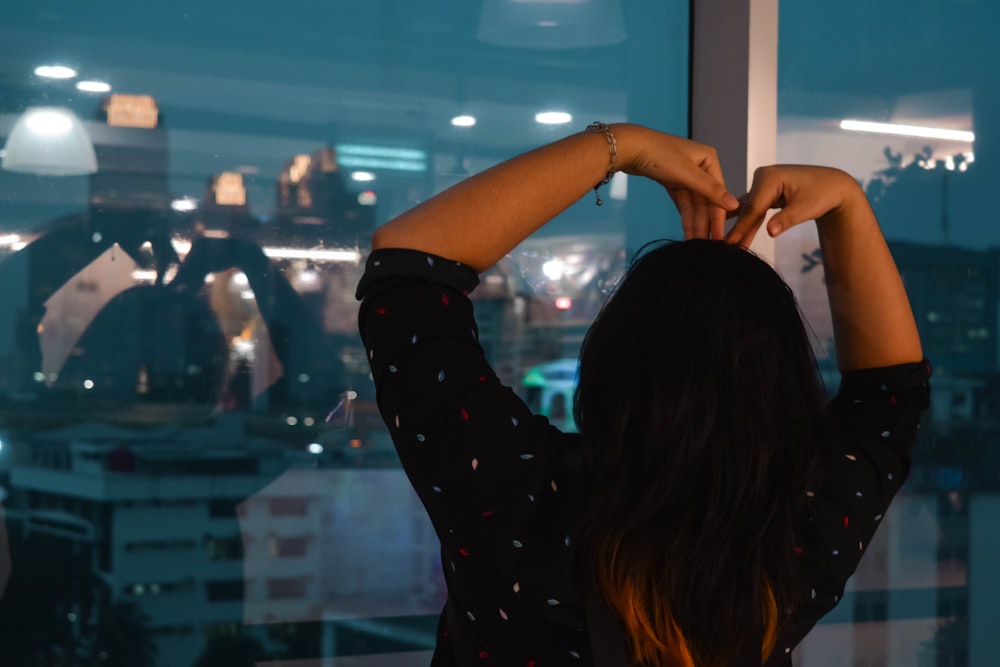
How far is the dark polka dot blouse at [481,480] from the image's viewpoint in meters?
0.73

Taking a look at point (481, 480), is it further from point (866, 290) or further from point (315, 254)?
point (315, 254)

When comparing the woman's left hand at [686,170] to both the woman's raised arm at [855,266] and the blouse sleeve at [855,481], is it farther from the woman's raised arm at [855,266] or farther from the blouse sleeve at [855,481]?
the blouse sleeve at [855,481]

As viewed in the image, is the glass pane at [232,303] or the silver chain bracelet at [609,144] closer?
the silver chain bracelet at [609,144]

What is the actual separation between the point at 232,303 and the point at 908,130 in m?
→ 1.25

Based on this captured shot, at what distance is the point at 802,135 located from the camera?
1.80 m

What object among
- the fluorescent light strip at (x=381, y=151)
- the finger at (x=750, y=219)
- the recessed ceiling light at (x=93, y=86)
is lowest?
the finger at (x=750, y=219)

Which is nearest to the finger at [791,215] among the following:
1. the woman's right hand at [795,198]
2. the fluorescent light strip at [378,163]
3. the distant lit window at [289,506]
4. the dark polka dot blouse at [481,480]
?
the woman's right hand at [795,198]

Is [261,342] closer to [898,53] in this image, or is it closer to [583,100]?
[583,100]

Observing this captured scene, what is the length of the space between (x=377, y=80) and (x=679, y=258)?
0.93 metres

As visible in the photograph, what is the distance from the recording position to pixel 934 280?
189 cm

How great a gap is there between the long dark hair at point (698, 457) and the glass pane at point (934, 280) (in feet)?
3.79

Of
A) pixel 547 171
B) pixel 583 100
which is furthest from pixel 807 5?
pixel 547 171

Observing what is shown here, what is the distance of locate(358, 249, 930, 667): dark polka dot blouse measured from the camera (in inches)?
28.9

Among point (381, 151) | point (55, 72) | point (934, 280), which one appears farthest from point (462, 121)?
point (934, 280)
